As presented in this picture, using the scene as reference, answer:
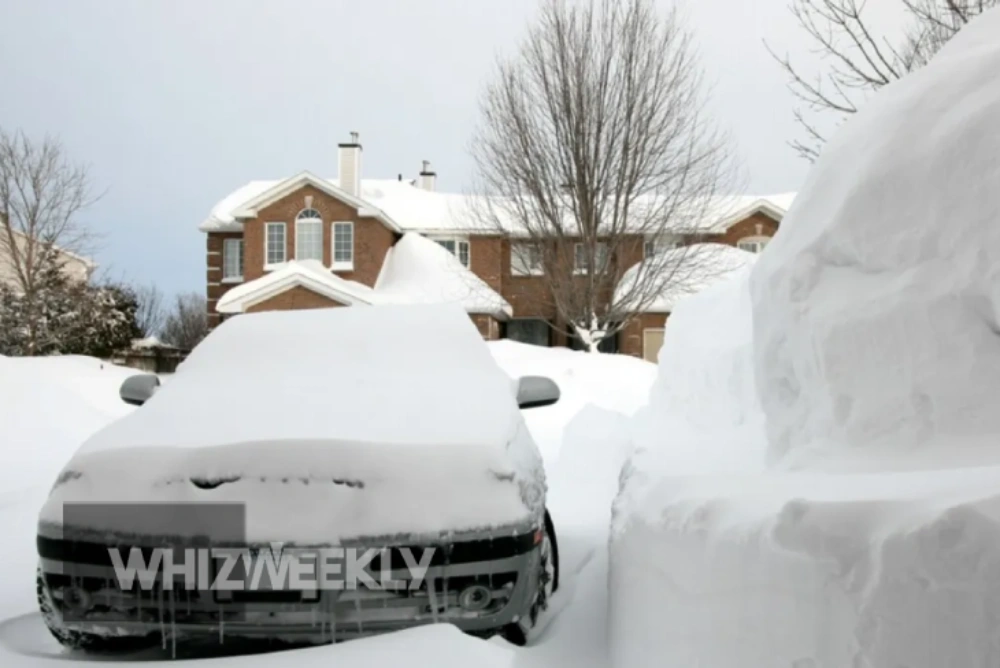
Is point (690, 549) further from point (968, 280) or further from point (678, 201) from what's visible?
point (678, 201)

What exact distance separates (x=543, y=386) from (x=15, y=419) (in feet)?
29.1

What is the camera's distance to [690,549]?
1974 millimetres

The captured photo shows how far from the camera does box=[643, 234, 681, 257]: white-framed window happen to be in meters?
19.1

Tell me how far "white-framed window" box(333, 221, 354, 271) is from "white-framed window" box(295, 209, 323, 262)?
19.6 inches

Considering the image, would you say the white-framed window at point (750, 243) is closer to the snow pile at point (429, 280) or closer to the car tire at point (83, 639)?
the snow pile at point (429, 280)

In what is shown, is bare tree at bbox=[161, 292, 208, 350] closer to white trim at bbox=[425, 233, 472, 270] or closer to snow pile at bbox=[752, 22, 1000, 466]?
white trim at bbox=[425, 233, 472, 270]

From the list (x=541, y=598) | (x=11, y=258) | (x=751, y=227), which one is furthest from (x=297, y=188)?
(x=541, y=598)

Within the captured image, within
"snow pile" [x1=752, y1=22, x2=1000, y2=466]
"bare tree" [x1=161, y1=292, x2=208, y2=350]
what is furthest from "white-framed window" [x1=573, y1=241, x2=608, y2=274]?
"bare tree" [x1=161, y1=292, x2=208, y2=350]

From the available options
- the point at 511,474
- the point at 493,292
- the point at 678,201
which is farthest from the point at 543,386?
the point at 493,292

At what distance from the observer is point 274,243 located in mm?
25156

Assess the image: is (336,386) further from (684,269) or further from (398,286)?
(398,286)

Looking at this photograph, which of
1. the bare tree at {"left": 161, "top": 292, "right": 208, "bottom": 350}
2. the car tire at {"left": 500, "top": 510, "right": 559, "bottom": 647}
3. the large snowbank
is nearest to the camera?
the large snowbank

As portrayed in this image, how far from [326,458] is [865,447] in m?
1.67

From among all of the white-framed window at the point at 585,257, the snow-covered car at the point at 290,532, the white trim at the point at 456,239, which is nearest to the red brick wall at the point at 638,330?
the white-framed window at the point at 585,257
